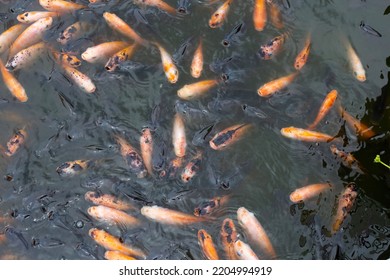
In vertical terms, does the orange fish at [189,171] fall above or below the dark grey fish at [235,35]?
below

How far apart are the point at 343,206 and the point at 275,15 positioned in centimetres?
320

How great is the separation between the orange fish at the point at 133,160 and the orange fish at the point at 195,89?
3.75ft

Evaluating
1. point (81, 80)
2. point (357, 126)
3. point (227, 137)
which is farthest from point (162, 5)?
point (357, 126)

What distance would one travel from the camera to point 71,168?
774cm

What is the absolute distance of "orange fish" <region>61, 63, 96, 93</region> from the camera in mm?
8164

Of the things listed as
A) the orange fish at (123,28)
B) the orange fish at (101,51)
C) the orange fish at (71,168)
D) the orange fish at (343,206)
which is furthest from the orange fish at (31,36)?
the orange fish at (343,206)

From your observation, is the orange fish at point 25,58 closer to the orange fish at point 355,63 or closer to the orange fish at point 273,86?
the orange fish at point 273,86

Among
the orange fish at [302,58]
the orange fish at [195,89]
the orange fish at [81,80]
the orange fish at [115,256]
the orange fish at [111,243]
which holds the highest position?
the orange fish at [302,58]

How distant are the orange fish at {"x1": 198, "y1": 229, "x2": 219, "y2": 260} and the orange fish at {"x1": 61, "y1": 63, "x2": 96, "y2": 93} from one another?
280 centimetres

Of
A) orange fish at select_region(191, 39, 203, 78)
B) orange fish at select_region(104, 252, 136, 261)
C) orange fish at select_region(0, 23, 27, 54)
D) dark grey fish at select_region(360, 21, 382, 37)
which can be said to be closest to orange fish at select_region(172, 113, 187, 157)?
orange fish at select_region(191, 39, 203, 78)

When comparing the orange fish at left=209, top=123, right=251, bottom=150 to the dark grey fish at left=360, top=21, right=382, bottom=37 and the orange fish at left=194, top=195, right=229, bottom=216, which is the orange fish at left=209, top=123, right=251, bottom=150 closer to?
the orange fish at left=194, top=195, right=229, bottom=216

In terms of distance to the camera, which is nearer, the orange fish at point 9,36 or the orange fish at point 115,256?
the orange fish at point 115,256

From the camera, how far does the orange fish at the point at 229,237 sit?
7.25 metres

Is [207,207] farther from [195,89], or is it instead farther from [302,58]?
[302,58]
